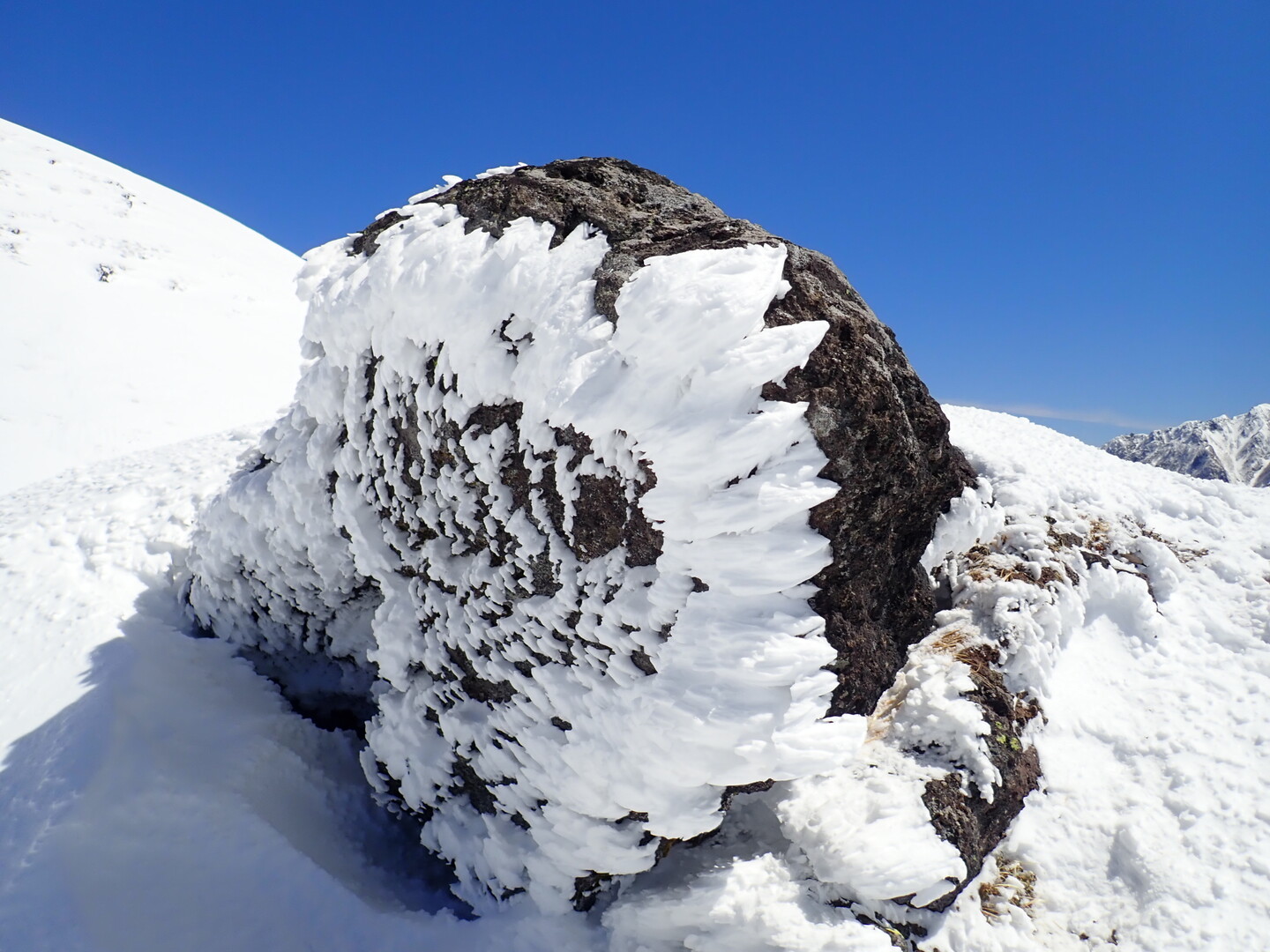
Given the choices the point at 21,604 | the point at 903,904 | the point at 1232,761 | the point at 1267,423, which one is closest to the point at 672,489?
the point at 903,904

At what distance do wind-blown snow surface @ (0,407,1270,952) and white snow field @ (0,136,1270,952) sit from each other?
1cm

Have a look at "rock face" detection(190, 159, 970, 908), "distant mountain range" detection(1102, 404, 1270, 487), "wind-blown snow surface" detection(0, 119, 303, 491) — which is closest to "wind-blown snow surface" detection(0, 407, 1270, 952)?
"rock face" detection(190, 159, 970, 908)

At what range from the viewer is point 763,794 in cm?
249

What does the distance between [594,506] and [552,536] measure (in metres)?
0.22

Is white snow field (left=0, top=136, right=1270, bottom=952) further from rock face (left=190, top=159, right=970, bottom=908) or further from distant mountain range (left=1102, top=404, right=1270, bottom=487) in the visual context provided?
distant mountain range (left=1102, top=404, right=1270, bottom=487)

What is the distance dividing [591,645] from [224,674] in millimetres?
2260

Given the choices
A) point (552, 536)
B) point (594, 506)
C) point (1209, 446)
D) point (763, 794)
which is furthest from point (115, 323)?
point (1209, 446)

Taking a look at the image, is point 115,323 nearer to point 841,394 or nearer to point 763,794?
point 763,794

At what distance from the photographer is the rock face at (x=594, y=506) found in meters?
1.87

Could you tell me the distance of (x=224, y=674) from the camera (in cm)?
332

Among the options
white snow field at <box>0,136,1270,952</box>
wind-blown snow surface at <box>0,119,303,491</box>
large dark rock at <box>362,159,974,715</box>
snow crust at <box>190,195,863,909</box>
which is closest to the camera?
snow crust at <box>190,195,863,909</box>

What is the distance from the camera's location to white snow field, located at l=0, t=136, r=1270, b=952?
2.22 m

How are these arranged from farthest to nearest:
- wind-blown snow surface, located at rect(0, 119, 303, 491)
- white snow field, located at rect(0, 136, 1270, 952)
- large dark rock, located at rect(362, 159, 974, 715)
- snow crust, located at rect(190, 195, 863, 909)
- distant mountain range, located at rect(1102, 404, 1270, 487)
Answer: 1. distant mountain range, located at rect(1102, 404, 1270, 487)
2. wind-blown snow surface, located at rect(0, 119, 303, 491)
3. white snow field, located at rect(0, 136, 1270, 952)
4. large dark rock, located at rect(362, 159, 974, 715)
5. snow crust, located at rect(190, 195, 863, 909)

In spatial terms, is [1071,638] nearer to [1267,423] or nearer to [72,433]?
[72,433]
